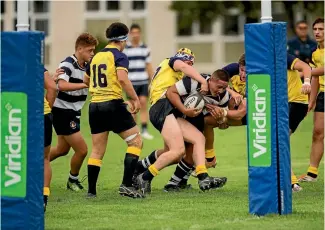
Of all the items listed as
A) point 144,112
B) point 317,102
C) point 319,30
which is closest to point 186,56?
point 319,30

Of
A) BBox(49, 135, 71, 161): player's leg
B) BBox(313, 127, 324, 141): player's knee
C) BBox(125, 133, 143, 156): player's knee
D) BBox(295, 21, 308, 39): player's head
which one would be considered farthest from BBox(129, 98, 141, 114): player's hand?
BBox(295, 21, 308, 39): player's head

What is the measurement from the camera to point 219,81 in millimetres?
12906

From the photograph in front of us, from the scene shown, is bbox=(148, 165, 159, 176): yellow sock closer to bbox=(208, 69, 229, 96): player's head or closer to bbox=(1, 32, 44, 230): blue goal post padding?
bbox=(208, 69, 229, 96): player's head

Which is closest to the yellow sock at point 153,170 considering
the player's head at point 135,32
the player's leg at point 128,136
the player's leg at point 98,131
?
the player's leg at point 128,136

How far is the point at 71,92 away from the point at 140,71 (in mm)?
8705

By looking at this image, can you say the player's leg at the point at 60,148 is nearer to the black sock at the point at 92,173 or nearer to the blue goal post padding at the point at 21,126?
the black sock at the point at 92,173

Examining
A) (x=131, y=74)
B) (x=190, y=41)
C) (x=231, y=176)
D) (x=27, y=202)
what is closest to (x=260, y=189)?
(x=27, y=202)

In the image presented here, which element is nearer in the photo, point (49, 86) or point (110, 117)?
point (49, 86)

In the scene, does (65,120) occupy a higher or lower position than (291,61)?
lower

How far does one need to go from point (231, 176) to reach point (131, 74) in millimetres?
7591

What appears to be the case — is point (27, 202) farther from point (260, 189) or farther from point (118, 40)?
point (118, 40)

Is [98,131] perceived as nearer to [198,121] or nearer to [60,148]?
[198,121]

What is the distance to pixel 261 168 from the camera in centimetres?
1062

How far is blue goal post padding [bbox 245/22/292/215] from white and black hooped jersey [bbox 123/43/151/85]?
11876 millimetres
